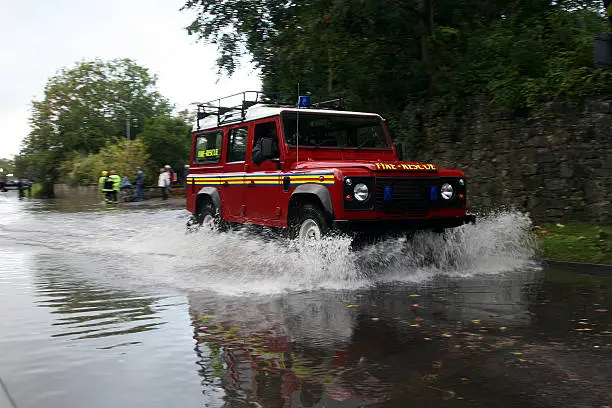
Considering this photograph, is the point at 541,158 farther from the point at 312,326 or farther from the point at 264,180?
the point at 312,326

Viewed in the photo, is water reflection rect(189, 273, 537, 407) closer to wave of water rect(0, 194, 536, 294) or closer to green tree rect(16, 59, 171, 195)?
wave of water rect(0, 194, 536, 294)

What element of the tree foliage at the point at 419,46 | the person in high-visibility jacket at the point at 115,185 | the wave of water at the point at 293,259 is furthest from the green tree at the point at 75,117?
the wave of water at the point at 293,259

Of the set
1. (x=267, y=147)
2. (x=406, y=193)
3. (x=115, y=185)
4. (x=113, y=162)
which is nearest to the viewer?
(x=406, y=193)

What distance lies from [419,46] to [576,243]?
785cm

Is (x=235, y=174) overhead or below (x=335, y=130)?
below

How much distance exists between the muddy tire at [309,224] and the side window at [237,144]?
7.09 feet

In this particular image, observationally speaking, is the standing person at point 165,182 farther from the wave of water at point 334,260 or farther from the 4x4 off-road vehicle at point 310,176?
the wave of water at point 334,260

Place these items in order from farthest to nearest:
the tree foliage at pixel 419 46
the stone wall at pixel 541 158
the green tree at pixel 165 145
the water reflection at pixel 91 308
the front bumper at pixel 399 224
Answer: the green tree at pixel 165 145 → the tree foliage at pixel 419 46 → the stone wall at pixel 541 158 → the front bumper at pixel 399 224 → the water reflection at pixel 91 308

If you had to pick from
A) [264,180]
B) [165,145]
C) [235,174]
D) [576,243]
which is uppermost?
[165,145]

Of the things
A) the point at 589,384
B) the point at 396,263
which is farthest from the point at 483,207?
the point at 589,384

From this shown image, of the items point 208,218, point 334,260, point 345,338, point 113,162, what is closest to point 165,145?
point 113,162

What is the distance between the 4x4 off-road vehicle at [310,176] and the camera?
869cm

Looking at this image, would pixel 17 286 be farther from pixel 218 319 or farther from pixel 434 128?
pixel 434 128

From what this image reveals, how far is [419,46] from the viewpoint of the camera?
56.8 ft
